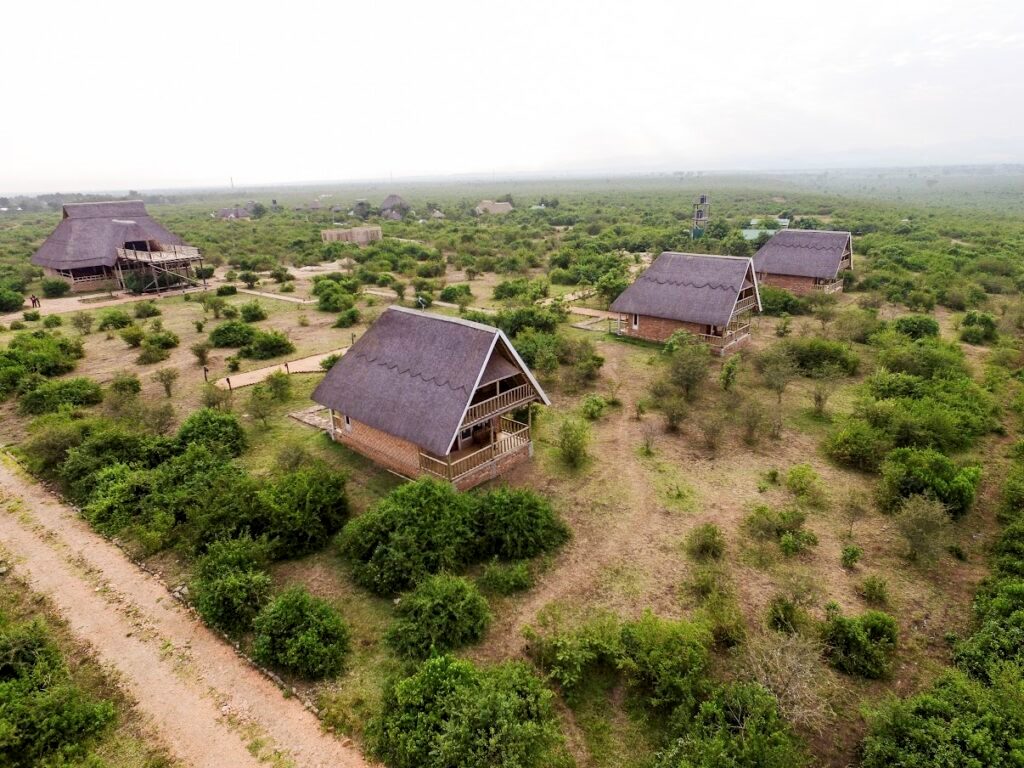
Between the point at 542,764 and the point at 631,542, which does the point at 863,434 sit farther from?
the point at 542,764

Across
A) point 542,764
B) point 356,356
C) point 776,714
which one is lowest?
point 542,764

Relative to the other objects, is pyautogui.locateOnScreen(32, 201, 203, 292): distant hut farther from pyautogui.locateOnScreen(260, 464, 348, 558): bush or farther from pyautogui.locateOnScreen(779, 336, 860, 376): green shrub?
pyautogui.locateOnScreen(779, 336, 860, 376): green shrub

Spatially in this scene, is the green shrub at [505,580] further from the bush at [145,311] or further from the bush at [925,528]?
the bush at [145,311]

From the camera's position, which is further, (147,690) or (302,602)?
(302,602)

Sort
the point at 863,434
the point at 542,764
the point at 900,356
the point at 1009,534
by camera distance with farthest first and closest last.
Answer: the point at 900,356 → the point at 863,434 → the point at 1009,534 → the point at 542,764

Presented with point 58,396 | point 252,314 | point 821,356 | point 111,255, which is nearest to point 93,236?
point 111,255

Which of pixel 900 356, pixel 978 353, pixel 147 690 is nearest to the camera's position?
pixel 147 690

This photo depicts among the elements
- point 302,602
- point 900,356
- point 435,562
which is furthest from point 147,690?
point 900,356

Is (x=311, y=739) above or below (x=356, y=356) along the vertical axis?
below
